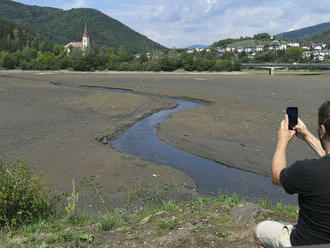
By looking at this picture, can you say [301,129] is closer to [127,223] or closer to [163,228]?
[163,228]

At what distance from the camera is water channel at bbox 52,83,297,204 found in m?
10.5

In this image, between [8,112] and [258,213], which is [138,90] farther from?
[258,213]

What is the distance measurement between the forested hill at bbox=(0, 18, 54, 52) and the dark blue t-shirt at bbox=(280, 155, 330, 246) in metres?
150

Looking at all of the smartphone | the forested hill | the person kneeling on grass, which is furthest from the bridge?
the forested hill

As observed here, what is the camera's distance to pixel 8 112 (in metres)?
24.4

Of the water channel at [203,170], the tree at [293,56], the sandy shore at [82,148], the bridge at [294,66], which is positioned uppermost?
the tree at [293,56]

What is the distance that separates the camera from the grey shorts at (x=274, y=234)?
3.17 m

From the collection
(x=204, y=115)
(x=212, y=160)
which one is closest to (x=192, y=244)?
(x=212, y=160)

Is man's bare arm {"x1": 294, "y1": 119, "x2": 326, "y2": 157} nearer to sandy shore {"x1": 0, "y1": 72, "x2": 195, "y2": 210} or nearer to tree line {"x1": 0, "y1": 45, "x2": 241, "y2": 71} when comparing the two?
sandy shore {"x1": 0, "y1": 72, "x2": 195, "y2": 210}

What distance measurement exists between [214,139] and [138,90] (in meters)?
27.3

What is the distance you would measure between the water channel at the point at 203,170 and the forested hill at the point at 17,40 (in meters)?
136

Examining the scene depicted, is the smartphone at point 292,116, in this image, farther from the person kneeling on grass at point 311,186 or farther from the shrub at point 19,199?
the shrub at point 19,199

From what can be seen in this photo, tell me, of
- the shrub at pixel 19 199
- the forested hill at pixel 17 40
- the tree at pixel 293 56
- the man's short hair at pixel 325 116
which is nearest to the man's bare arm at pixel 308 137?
the man's short hair at pixel 325 116

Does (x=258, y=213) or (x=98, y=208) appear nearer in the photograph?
(x=258, y=213)
